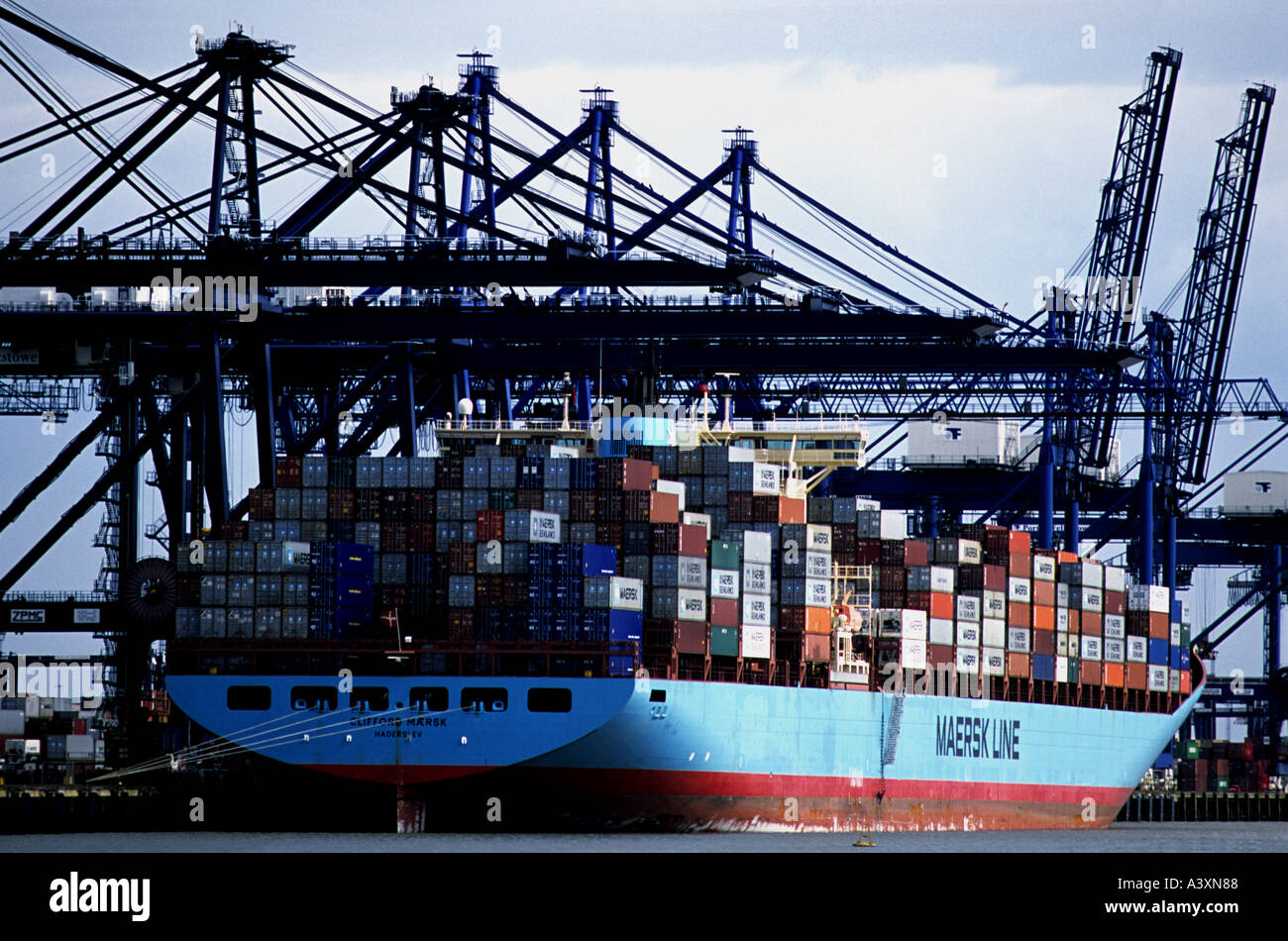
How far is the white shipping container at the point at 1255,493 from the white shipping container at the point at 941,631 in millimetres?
34562

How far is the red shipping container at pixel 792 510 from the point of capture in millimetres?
44969

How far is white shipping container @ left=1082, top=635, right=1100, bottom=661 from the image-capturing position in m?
53.6

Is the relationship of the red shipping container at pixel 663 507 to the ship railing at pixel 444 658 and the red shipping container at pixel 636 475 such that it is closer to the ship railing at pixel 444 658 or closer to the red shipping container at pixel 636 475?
the red shipping container at pixel 636 475

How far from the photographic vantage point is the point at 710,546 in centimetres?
4166

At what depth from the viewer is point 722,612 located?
41438 mm

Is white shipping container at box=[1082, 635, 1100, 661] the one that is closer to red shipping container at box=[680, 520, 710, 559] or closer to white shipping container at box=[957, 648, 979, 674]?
white shipping container at box=[957, 648, 979, 674]

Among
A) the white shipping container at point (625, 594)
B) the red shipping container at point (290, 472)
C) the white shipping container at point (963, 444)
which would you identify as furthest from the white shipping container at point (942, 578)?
the white shipping container at point (963, 444)

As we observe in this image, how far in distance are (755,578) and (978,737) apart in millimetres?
9944

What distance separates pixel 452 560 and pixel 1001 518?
4039 centimetres

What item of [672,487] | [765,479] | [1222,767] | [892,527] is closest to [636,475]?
[672,487]

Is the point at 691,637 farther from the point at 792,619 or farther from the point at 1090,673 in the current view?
the point at 1090,673
